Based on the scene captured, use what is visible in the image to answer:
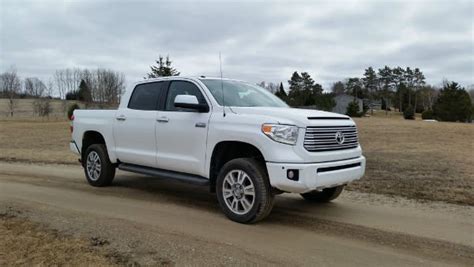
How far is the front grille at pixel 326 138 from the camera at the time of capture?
534 cm

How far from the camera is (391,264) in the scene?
4309 mm

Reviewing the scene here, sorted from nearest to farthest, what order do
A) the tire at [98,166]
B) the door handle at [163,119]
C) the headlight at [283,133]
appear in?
1. the headlight at [283,133]
2. the door handle at [163,119]
3. the tire at [98,166]

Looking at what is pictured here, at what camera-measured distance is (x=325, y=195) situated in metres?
6.89

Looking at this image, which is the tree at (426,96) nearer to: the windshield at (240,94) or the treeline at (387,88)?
the treeline at (387,88)

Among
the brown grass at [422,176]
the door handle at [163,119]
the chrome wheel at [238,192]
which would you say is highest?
the door handle at [163,119]

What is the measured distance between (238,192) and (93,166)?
3755 mm

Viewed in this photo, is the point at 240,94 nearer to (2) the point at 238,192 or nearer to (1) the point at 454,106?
(2) the point at 238,192

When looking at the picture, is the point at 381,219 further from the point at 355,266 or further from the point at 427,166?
the point at 427,166

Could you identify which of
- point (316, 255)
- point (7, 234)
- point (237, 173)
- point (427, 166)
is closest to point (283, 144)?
point (237, 173)

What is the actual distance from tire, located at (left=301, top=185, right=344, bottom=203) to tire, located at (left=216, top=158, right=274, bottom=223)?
5.18 ft

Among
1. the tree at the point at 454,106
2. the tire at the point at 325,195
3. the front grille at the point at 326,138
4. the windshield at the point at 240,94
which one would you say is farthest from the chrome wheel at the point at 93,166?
the tree at the point at 454,106

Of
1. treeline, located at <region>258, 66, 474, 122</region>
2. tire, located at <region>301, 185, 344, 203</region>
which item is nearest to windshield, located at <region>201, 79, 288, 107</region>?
tire, located at <region>301, 185, 344, 203</region>

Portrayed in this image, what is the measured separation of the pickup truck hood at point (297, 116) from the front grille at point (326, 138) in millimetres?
77

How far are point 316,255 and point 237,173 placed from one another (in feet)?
5.44
